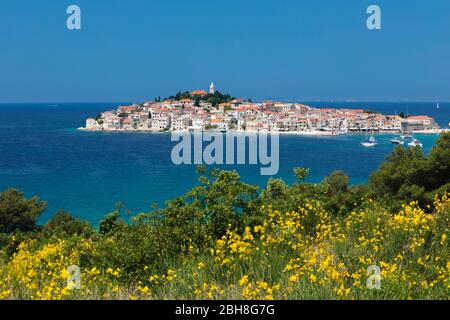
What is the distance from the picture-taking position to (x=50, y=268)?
394 centimetres

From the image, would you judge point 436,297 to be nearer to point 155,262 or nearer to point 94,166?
point 155,262

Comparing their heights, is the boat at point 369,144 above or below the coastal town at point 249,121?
below

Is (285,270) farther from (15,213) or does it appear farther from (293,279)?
(15,213)

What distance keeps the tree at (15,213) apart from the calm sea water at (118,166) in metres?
8.14

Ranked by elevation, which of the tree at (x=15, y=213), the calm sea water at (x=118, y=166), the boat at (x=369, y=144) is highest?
the tree at (x=15, y=213)

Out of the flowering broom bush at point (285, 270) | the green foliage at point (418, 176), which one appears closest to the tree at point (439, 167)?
the green foliage at point (418, 176)

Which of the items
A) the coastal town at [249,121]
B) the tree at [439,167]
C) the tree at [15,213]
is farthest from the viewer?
the coastal town at [249,121]

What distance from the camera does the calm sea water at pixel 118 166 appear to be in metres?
31.2

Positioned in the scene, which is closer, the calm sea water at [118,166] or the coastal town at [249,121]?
the calm sea water at [118,166]

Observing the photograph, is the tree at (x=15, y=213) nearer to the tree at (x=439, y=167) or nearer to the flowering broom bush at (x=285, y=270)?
the tree at (x=439, y=167)

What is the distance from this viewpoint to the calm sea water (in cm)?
3117

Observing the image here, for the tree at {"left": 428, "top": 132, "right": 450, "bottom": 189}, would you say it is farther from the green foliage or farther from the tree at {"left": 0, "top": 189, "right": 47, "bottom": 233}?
the tree at {"left": 0, "top": 189, "right": 47, "bottom": 233}

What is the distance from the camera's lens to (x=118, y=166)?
4425 cm

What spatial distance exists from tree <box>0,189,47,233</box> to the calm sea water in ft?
26.7
